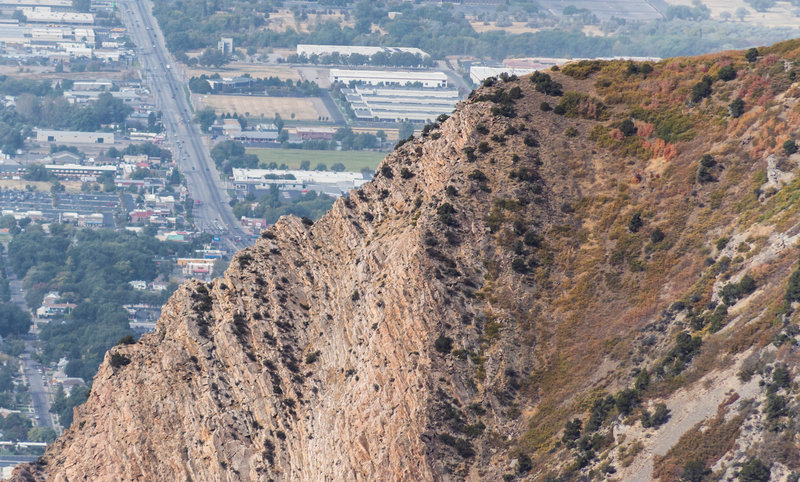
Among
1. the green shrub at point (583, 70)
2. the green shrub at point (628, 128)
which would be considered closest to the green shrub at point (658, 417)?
the green shrub at point (628, 128)

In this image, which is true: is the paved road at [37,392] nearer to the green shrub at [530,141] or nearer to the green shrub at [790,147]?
the green shrub at [530,141]

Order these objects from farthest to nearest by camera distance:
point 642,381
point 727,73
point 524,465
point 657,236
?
point 727,73 < point 657,236 < point 524,465 < point 642,381

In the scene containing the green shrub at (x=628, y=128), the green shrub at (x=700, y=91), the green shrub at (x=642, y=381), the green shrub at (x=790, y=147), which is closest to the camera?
the green shrub at (x=642, y=381)

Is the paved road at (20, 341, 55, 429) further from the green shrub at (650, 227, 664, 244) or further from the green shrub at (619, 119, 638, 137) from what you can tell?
the green shrub at (650, 227, 664, 244)

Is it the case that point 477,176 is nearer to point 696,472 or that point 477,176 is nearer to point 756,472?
point 696,472

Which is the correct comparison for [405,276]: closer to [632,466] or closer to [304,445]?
[304,445]

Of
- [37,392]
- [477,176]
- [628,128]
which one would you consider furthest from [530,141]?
[37,392]

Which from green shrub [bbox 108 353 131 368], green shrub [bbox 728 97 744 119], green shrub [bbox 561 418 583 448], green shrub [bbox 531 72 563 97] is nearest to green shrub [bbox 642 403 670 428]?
green shrub [bbox 561 418 583 448]

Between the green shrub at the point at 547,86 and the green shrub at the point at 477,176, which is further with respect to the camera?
the green shrub at the point at 547,86

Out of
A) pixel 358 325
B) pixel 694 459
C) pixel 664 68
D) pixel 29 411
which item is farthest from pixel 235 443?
pixel 29 411
